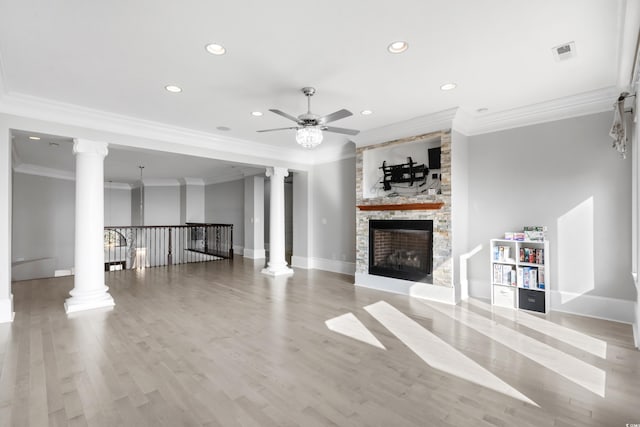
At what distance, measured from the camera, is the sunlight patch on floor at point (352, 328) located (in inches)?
136

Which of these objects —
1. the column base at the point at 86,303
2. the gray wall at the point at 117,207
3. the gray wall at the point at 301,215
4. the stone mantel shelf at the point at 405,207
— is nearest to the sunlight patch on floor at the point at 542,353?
the stone mantel shelf at the point at 405,207

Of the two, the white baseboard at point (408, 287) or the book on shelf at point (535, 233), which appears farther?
the white baseboard at point (408, 287)

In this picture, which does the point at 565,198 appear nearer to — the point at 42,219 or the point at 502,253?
the point at 502,253

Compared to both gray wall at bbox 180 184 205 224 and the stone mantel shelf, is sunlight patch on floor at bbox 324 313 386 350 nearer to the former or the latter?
the stone mantel shelf

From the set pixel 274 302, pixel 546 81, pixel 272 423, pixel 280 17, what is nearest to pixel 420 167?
pixel 546 81

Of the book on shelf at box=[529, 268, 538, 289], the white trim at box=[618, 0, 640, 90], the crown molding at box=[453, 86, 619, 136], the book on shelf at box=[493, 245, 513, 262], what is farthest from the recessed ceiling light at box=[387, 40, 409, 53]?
the book on shelf at box=[529, 268, 538, 289]

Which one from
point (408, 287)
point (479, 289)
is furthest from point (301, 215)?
point (479, 289)

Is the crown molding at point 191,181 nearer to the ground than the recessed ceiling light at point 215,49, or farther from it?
nearer to the ground

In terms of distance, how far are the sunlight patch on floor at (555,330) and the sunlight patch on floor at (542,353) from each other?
12.8 inches

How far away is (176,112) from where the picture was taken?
4754 millimetres

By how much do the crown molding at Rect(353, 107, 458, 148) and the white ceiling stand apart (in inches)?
8.9

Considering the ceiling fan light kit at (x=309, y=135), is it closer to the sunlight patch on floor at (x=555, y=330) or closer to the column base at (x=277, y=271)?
the sunlight patch on floor at (x=555, y=330)

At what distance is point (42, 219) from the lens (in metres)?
9.60

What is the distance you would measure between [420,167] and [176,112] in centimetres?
408
